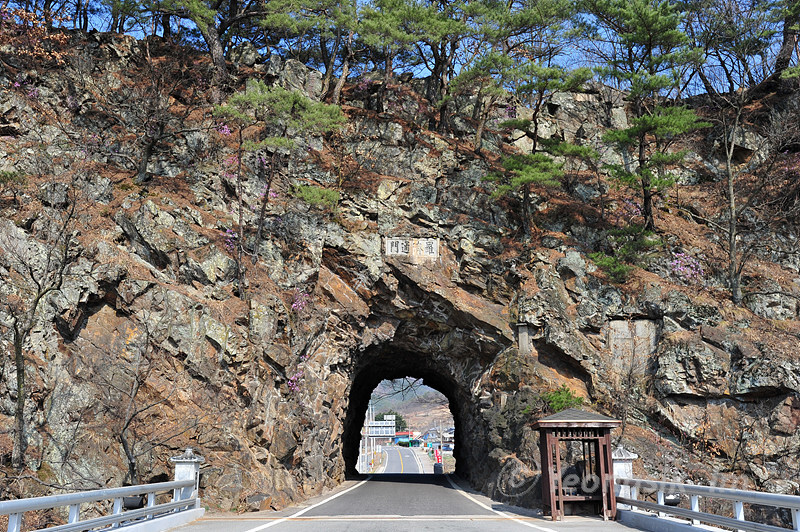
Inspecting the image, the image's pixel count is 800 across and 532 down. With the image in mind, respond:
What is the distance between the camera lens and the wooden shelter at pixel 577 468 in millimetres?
12680

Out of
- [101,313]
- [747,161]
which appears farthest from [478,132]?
[101,313]

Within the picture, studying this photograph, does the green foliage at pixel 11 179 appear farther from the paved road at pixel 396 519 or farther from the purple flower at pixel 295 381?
the paved road at pixel 396 519

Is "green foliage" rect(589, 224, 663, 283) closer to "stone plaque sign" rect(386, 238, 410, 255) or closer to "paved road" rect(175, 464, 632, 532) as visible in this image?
"stone plaque sign" rect(386, 238, 410, 255)

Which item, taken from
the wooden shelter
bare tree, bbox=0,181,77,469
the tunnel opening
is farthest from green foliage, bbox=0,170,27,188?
the wooden shelter

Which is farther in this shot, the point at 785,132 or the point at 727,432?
the point at 785,132

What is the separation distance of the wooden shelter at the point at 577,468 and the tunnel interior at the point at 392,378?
12.2 m

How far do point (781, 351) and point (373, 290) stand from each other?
51.3ft

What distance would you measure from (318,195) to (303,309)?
15.2 feet

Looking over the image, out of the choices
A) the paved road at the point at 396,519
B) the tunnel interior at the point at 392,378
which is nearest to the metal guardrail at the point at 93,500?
the paved road at the point at 396,519

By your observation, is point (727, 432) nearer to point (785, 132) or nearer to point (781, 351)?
point (781, 351)

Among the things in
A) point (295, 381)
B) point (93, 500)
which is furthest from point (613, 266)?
point (93, 500)

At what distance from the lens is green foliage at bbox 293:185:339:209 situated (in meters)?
22.0

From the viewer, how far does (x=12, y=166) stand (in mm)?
19922

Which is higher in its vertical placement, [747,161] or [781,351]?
[747,161]
